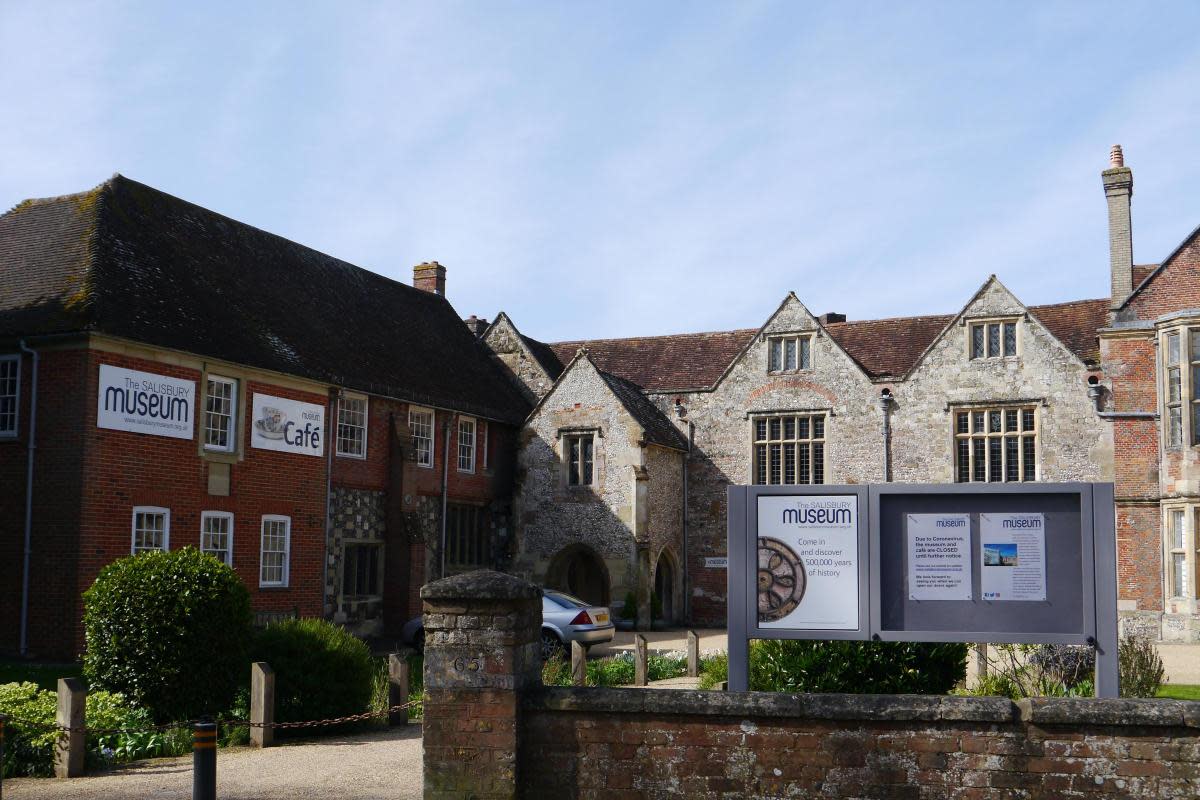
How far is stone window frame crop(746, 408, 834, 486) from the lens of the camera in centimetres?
3036

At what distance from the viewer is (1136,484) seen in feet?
81.6

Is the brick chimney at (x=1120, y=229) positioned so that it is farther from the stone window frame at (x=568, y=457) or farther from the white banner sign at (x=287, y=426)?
the white banner sign at (x=287, y=426)

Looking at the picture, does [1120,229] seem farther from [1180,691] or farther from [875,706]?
[875,706]

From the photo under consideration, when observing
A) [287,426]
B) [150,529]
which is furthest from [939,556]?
[287,426]

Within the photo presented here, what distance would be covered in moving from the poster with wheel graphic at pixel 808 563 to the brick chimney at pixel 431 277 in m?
28.2

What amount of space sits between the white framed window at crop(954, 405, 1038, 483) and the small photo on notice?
21.1m

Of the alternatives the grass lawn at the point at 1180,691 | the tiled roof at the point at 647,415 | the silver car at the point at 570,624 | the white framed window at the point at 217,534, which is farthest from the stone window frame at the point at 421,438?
the grass lawn at the point at 1180,691

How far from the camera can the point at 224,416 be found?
21422mm

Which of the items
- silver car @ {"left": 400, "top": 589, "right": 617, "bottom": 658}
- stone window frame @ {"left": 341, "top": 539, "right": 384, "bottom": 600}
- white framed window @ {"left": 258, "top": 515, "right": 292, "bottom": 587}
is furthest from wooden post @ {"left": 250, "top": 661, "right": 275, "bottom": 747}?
stone window frame @ {"left": 341, "top": 539, "right": 384, "bottom": 600}

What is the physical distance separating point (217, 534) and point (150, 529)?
145cm

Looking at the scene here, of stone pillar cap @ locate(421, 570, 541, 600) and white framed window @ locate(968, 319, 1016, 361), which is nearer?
stone pillar cap @ locate(421, 570, 541, 600)

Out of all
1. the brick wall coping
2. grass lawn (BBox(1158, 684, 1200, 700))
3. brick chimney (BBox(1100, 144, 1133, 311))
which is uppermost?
brick chimney (BBox(1100, 144, 1133, 311))

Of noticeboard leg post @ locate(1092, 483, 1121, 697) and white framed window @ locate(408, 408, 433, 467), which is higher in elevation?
white framed window @ locate(408, 408, 433, 467)

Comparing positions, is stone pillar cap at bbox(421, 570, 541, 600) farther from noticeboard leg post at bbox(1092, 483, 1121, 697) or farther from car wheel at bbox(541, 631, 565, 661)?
car wheel at bbox(541, 631, 565, 661)
